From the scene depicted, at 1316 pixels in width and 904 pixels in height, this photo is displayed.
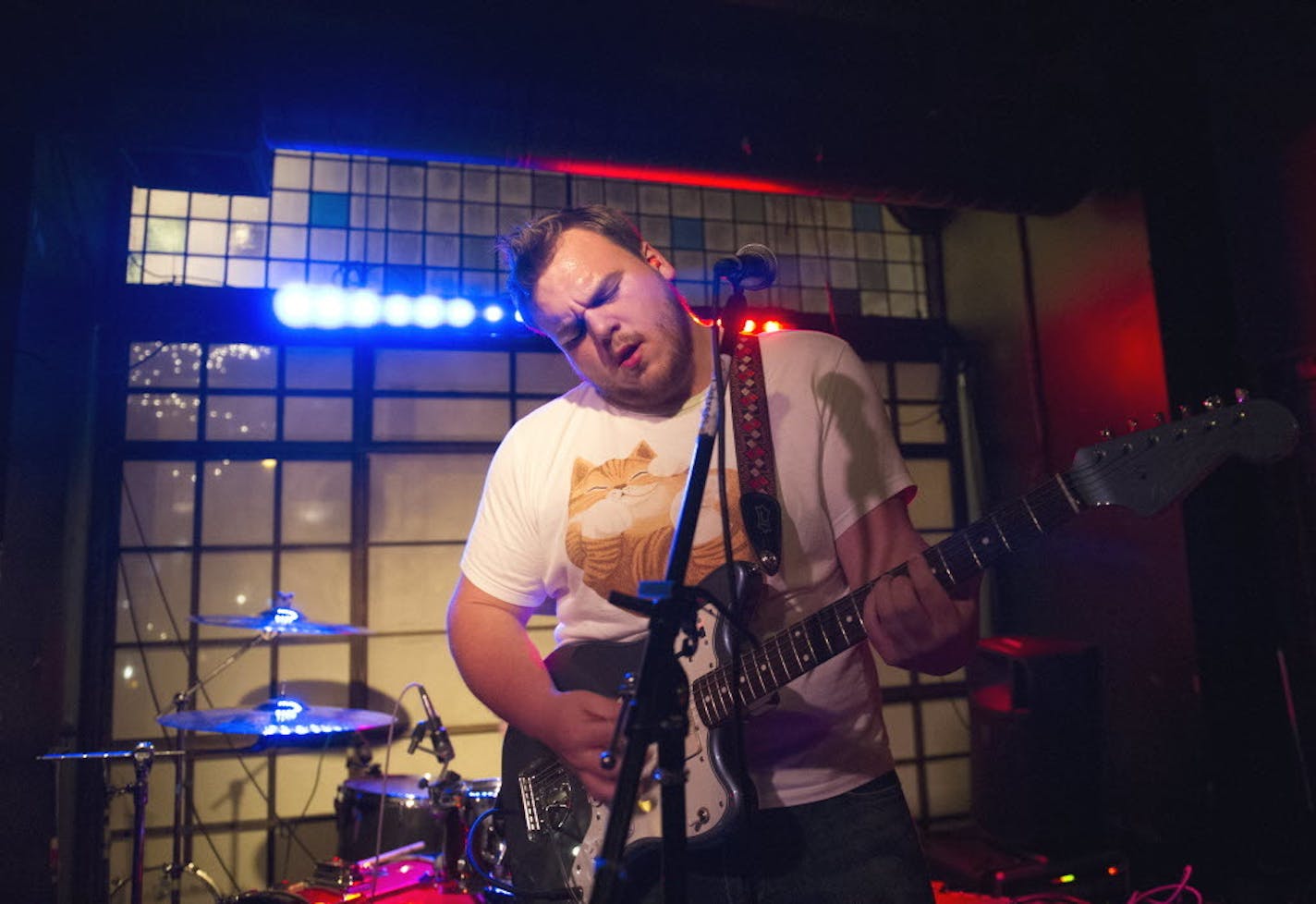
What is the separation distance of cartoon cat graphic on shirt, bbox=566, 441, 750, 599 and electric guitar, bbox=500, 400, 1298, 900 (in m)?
0.15

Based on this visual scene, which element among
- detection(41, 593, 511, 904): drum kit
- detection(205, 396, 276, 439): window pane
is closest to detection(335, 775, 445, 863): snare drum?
detection(41, 593, 511, 904): drum kit

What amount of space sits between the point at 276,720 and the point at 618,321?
10.1 feet

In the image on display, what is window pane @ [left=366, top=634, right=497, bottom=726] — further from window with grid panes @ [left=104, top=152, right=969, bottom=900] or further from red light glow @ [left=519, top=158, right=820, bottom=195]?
red light glow @ [left=519, top=158, right=820, bottom=195]

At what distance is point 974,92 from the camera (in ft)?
16.8

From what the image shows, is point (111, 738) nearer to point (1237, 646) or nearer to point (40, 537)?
point (40, 537)

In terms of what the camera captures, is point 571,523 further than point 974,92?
No

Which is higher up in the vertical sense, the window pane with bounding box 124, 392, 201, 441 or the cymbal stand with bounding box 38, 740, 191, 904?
the window pane with bounding box 124, 392, 201, 441

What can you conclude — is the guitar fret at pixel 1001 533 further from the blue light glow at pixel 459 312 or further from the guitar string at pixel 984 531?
the blue light glow at pixel 459 312

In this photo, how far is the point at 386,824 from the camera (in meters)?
4.53

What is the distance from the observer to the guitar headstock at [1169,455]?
158 cm

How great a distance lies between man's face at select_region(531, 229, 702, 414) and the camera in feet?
6.87

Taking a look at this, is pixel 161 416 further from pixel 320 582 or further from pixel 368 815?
pixel 368 815

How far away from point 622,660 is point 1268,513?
15.0 ft

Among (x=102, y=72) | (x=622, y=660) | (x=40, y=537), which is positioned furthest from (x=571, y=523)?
(x=102, y=72)
